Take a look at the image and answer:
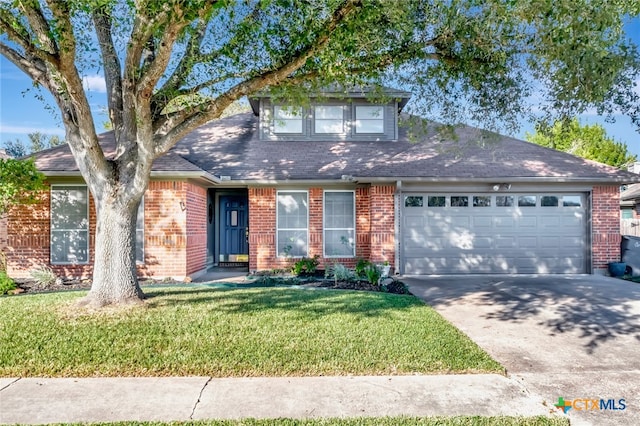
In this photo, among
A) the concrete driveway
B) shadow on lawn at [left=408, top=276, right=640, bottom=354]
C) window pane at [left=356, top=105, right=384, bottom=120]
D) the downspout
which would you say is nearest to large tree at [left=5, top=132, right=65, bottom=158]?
window pane at [left=356, top=105, right=384, bottom=120]

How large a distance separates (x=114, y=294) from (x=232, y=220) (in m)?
7.14

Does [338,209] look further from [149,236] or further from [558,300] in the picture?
[558,300]

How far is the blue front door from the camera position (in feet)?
43.8

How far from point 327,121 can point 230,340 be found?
9.31 m

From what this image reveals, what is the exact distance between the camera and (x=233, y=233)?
13383mm

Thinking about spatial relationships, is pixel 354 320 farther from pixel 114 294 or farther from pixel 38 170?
pixel 38 170

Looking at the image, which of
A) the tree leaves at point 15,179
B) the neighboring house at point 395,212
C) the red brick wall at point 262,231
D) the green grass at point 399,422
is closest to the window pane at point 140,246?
the neighboring house at point 395,212

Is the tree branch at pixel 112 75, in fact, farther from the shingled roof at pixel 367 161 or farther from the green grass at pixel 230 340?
the green grass at pixel 230 340

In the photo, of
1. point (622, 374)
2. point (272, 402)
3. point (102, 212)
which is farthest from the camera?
point (102, 212)

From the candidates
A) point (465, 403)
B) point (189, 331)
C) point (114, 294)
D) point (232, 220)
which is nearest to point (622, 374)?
point (465, 403)

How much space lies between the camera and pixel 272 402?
11.9 ft

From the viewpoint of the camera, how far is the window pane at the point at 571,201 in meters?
11.3

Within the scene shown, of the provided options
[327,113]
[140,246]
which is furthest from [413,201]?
[140,246]

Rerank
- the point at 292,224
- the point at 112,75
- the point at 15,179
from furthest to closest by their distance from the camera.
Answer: the point at 292,224
the point at 15,179
the point at 112,75
